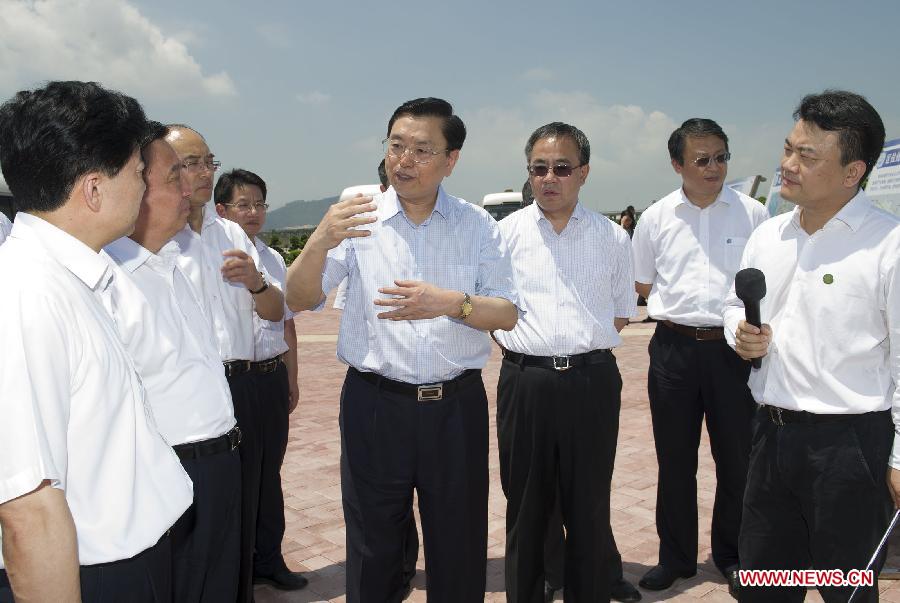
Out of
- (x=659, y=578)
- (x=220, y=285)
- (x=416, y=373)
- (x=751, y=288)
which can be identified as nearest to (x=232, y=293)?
(x=220, y=285)

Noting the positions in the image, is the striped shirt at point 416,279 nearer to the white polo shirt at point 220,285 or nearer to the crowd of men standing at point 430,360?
the crowd of men standing at point 430,360

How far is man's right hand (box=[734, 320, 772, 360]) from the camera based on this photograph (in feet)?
9.12

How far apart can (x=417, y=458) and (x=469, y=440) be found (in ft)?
0.77

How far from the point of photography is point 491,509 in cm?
500

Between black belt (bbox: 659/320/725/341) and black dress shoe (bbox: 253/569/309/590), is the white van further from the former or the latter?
black dress shoe (bbox: 253/569/309/590)

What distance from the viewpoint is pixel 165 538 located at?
1.87 metres

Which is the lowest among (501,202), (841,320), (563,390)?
(563,390)

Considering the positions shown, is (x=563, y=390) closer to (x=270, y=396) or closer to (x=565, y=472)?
(x=565, y=472)

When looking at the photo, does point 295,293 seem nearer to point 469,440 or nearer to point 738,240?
point 469,440

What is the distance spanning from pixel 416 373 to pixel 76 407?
5.10ft

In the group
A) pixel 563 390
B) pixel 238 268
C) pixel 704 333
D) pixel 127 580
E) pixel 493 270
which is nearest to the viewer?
pixel 127 580

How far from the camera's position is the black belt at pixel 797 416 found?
269 cm

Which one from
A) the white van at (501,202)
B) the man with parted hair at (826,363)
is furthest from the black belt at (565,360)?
the white van at (501,202)

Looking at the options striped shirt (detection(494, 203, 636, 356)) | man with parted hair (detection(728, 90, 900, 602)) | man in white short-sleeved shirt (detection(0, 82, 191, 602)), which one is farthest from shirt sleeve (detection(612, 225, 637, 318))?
man in white short-sleeved shirt (detection(0, 82, 191, 602))
